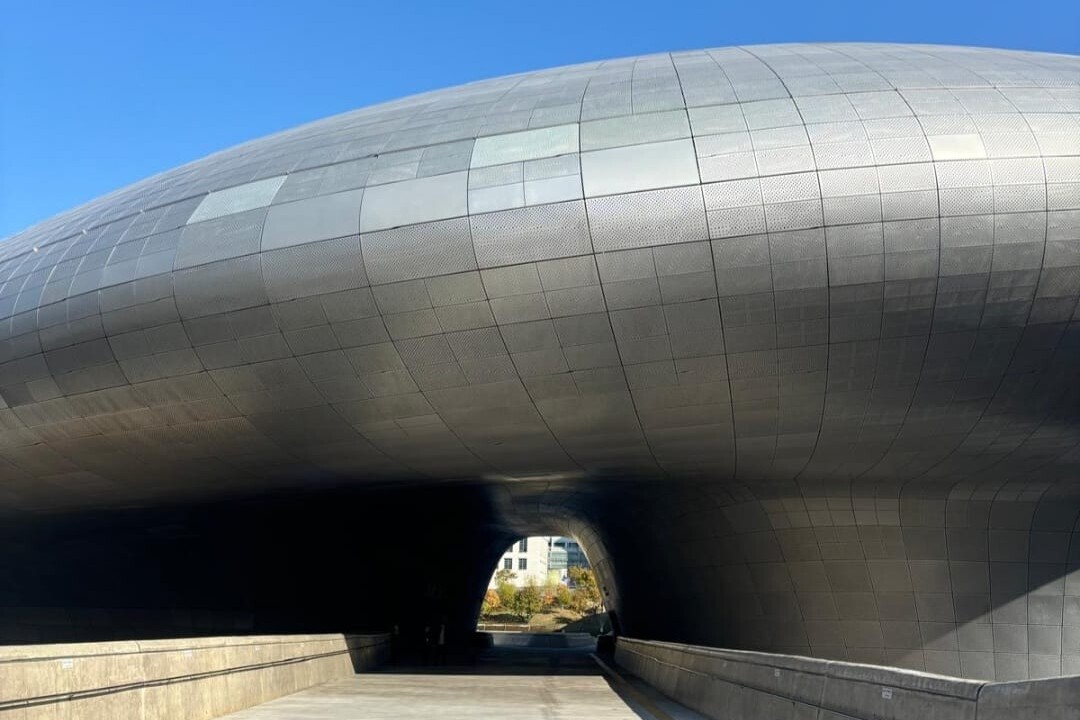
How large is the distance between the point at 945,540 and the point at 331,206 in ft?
49.0

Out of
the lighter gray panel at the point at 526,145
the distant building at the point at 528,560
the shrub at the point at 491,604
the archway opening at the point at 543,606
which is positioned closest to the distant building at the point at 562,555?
the distant building at the point at 528,560

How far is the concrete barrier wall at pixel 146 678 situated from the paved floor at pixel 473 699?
1.24 ft

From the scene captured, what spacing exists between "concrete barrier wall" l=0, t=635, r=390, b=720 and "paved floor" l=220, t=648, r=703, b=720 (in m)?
0.38

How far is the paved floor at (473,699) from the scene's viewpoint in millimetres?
10406

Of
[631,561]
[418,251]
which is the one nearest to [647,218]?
[418,251]

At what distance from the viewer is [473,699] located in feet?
42.3

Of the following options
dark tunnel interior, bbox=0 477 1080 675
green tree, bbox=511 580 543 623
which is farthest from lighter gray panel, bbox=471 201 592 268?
green tree, bbox=511 580 543 623

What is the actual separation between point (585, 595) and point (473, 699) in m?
88.7

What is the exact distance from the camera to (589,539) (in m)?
38.1

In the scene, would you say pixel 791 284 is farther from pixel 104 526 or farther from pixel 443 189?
pixel 104 526

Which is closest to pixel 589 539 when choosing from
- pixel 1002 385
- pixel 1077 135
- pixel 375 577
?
pixel 375 577

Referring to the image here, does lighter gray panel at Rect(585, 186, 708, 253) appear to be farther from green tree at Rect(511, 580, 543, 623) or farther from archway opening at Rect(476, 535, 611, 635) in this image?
green tree at Rect(511, 580, 543, 623)

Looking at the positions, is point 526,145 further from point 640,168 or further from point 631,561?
point 631,561

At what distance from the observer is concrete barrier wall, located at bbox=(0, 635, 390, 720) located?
6.48 m
